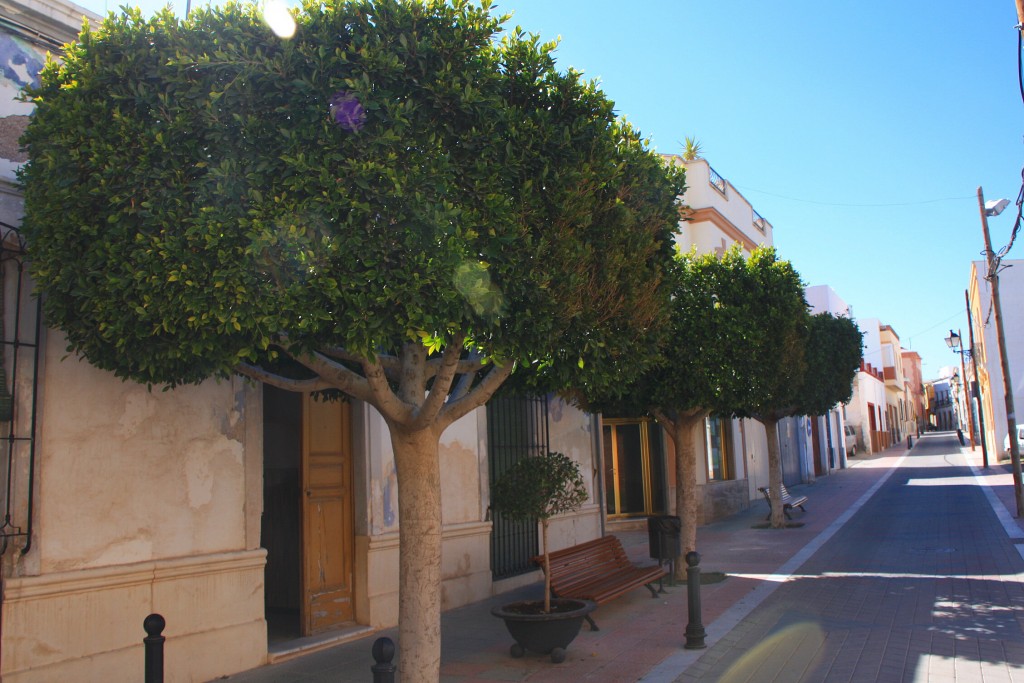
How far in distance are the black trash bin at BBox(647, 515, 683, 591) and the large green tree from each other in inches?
232

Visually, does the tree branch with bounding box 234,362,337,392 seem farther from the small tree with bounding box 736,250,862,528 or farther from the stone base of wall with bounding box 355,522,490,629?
the small tree with bounding box 736,250,862,528

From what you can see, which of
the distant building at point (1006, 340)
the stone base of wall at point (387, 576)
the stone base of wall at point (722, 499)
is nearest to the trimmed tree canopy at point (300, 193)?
the stone base of wall at point (387, 576)

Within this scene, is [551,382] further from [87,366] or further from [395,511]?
[87,366]

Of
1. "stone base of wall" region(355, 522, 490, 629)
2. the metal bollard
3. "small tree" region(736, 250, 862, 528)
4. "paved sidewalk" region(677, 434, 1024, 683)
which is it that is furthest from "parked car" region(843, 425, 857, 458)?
the metal bollard

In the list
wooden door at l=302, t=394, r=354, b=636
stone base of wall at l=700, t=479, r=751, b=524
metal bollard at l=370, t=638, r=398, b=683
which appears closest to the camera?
metal bollard at l=370, t=638, r=398, b=683

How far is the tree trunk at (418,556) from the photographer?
5.29 metres

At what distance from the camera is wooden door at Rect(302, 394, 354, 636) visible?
7.98 meters

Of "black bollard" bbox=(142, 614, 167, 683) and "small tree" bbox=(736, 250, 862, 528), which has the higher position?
"small tree" bbox=(736, 250, 862, 528)

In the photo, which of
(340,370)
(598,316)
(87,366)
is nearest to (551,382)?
(598,316)

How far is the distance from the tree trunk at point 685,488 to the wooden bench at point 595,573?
927mm

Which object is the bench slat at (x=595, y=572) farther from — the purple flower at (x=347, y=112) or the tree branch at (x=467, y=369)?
the purple flower at (x=347, y=112)

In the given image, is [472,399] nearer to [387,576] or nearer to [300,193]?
[300,193]

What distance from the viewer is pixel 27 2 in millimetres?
6070

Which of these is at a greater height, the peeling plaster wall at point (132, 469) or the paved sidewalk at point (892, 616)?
the peeling plaster wall at point (132, 469)
